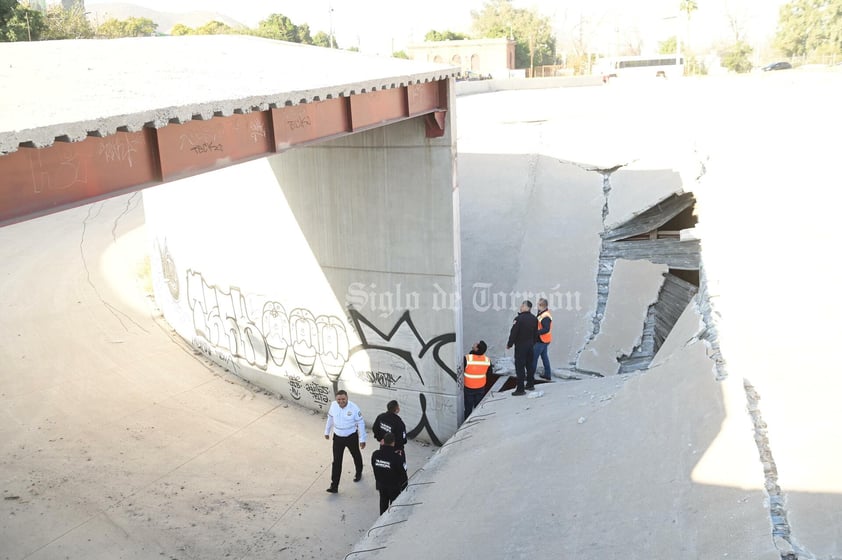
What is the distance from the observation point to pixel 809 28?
55344mm

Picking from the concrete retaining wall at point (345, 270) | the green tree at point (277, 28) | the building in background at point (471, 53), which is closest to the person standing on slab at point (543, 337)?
the concrete retaining wall at point (345, 270)

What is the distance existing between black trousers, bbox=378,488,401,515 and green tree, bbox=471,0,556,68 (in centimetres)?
5872

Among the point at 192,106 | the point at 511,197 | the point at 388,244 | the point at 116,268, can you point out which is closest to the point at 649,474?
the point at 192,106

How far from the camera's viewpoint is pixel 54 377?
43.6 ft

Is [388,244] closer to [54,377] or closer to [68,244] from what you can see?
[54,377]

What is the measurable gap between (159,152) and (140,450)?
22.5 feet

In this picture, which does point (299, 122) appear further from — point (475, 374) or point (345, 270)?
point (475, 374)

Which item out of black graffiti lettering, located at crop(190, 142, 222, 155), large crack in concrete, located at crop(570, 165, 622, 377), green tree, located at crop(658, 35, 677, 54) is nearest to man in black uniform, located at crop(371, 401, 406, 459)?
black graffiti lettering, located at crop(190, 142, 222, 155)

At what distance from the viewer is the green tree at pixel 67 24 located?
35.8m

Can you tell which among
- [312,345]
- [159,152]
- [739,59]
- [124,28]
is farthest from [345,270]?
[739,59]

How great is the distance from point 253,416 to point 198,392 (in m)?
1.57

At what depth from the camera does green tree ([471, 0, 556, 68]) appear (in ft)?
226

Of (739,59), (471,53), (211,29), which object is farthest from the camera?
(471,53)

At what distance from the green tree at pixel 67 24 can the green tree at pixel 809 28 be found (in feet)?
176
